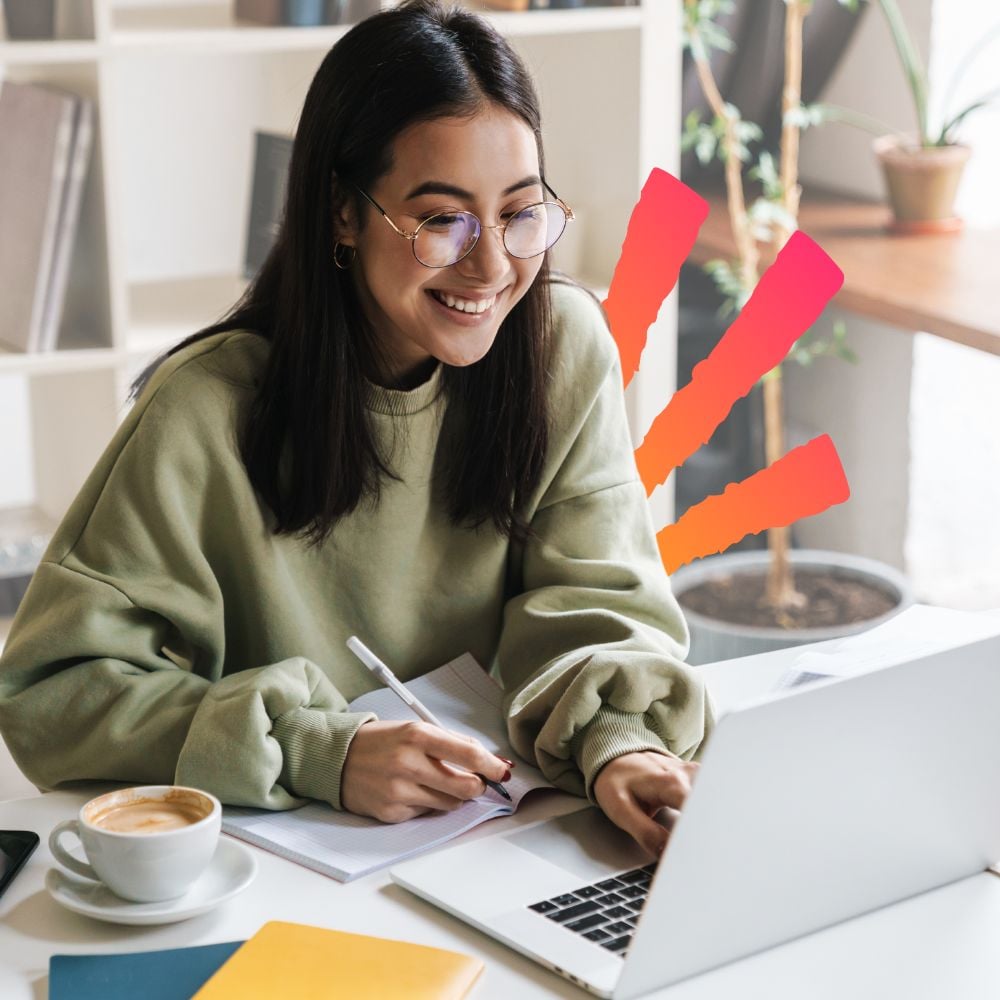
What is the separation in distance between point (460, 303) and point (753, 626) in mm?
1753

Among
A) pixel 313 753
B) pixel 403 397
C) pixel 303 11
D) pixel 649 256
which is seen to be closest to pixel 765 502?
pixel 649 256

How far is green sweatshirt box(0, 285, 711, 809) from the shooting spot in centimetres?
119

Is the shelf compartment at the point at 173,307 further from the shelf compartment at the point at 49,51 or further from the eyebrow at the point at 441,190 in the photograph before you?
the eyebrow at the point at 441,190

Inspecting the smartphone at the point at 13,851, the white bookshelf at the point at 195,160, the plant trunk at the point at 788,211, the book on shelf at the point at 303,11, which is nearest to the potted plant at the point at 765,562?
the plant trunk at the point at 788,211

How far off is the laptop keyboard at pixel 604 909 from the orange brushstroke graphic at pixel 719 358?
64cm

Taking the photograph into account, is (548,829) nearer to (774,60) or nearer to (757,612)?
(757,612)

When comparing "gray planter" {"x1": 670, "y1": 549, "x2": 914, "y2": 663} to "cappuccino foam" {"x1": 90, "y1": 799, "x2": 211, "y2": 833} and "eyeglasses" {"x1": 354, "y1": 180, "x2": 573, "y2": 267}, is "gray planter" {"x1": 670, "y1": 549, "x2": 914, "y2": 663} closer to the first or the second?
"eyeglasses" {"x1": 354, "y1": 180, "x2": 573, "y2": 267}

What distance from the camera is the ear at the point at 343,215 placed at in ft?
4.24

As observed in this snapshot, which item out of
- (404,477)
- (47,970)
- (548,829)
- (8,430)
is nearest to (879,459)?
(8,430)

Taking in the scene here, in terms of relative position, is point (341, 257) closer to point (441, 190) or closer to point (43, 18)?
point (441, 190)

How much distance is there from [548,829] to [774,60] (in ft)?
7.36

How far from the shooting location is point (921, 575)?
Result: 3414 millimetres

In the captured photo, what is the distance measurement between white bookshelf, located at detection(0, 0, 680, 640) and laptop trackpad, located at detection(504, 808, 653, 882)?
1.30m

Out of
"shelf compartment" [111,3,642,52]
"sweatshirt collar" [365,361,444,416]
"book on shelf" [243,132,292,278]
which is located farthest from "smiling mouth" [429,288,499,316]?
"book on shelf" [243,132,292,278]
